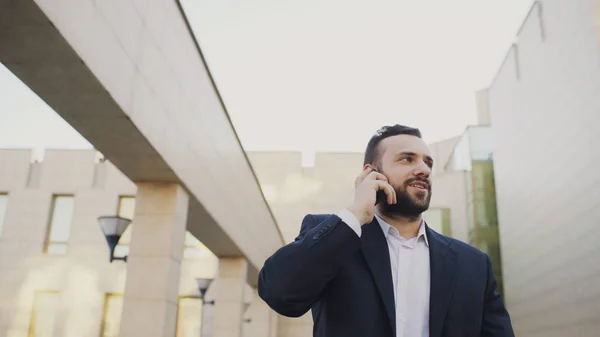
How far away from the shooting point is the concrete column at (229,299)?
13.8 m

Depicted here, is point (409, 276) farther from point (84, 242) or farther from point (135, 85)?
point (84, 242)

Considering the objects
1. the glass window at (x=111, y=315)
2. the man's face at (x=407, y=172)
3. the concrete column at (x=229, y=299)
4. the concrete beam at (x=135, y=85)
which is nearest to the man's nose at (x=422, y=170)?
the man's face at (x=407, y=172)

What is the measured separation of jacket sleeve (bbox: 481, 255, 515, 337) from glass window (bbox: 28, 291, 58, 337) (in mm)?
21874

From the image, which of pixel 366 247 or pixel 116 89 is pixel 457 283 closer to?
pixel 366 247

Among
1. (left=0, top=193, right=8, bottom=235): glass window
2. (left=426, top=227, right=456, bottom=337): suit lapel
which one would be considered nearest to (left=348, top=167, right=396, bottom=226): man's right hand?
(left=426, top=227, right=456, bottom=337): suit lapel

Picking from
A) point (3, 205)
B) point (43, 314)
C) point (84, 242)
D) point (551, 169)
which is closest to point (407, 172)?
point (551, 169)

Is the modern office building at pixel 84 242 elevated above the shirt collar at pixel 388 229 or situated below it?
above

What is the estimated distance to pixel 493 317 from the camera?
2.14 metres

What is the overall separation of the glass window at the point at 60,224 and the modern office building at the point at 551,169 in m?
17.6

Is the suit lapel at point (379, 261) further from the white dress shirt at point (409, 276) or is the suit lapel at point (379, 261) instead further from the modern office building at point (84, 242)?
the modern office building at point (84, 242)

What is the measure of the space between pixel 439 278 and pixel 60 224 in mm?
22799

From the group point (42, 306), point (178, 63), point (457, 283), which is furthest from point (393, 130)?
point (42, 306)

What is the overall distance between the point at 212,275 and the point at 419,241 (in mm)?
20832

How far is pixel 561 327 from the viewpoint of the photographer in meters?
18.0
